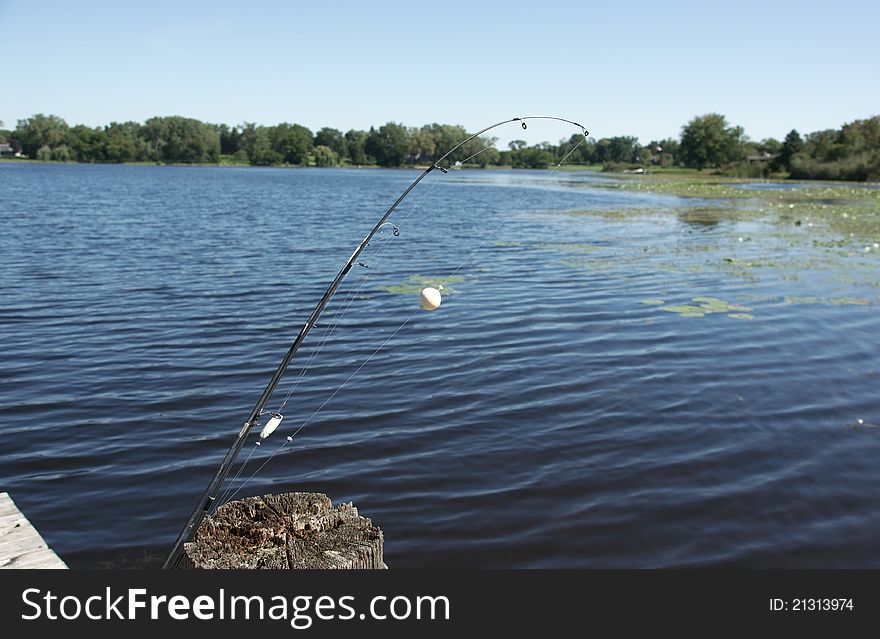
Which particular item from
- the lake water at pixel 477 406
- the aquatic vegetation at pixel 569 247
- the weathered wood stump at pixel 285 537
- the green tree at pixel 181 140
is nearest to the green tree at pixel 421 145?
the green tree at pixel 181 140

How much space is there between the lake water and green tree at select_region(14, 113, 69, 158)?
13739 centimetres

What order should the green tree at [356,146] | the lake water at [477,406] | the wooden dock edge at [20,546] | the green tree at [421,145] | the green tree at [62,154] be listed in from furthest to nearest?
the green tree at [356,146]
the green tree at [421,145]
the green tree at [62,154]
the lake water at [477,406]
the wooden dock edge at [20,546]

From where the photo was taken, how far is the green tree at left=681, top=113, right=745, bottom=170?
12062 centimetres

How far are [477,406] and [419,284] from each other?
25.7 feet

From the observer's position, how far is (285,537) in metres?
4.14

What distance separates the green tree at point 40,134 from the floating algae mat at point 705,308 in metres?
142

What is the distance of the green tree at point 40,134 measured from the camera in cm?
13762

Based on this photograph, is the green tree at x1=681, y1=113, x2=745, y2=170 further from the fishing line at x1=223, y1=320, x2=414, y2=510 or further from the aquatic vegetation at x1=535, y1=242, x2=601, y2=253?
the fishing line at x1=223, y1=320, x2=414, y2=510

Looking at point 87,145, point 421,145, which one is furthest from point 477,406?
point 421,145

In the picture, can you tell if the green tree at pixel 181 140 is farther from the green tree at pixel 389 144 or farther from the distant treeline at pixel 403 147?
the green tree at pixel 389 144

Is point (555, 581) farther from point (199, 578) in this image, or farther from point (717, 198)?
point (717, 198)

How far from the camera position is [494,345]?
1115 centimetres

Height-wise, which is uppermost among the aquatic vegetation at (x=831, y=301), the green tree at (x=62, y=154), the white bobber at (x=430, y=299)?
the green tree at (x=62, y=154)

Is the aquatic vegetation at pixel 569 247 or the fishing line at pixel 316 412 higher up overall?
the aquatic vegetation at pixel 569 247
